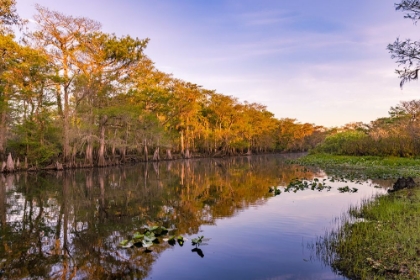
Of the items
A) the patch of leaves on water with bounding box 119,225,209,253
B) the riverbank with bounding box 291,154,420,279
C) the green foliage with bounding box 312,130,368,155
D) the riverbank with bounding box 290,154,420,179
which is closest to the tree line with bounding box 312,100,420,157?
the green foliage with bounding box 312,130,368,155

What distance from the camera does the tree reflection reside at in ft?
22.8

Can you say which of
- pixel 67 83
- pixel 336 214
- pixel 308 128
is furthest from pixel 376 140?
pixel 308 128

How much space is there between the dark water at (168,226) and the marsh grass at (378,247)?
1.22ft

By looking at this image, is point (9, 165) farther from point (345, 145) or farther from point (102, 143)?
point (345, 145)

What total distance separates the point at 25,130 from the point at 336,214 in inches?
1126

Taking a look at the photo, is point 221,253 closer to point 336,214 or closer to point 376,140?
point 336,214

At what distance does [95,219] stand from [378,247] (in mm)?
8547

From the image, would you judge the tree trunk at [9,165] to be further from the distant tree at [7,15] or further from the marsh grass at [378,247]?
the marsh grass at [378,247]

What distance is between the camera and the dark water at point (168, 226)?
6.72 meters

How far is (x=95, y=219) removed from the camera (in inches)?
442

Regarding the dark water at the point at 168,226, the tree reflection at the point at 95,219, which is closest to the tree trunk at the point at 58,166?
the tree reflection at the point at 95,219

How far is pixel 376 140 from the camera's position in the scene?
37656mm

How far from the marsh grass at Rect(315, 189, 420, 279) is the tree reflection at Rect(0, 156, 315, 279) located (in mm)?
3059

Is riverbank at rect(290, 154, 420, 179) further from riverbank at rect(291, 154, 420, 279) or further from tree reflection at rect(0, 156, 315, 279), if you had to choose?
riverbank at rect(291, 154, 420, 279)
